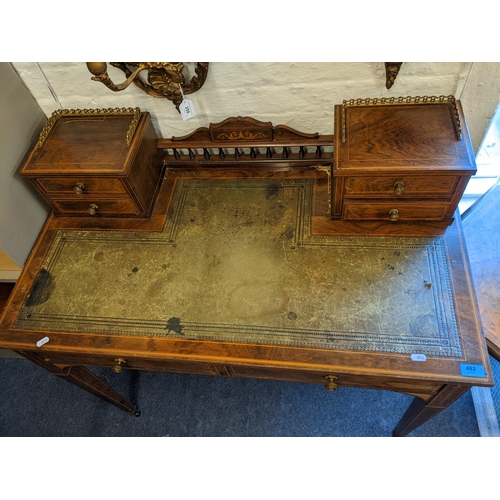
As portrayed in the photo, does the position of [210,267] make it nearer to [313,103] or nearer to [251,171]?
[251,171]

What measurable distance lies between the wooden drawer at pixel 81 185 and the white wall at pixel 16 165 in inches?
4.5

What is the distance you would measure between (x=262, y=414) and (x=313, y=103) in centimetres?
152

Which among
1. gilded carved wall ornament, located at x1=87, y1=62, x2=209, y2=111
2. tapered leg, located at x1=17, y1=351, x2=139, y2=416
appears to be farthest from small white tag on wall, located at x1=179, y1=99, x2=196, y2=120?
tapered leg, located at x1=17, y1=351, x2=139, y2=416

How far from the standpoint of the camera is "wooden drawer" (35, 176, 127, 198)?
5.18ft

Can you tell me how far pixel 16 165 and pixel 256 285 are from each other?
3.51 feet

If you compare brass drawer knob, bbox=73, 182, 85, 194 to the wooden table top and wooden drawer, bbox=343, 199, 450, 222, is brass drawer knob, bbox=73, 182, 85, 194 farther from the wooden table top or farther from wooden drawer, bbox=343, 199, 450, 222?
wooden drawer, bbox=343, 199, 450, 222

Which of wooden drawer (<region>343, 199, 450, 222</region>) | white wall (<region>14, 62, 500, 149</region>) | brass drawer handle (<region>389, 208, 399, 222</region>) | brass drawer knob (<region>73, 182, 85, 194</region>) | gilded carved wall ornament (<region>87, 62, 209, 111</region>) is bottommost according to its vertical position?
brass drawer handle (<region>389, 208, 399, 222</region>)

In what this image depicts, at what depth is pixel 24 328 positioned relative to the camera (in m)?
1.49

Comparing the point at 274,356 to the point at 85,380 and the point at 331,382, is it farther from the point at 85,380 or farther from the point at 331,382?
the point at 85,380

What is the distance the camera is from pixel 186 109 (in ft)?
5.37

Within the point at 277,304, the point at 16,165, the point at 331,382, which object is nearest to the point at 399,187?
the point at 277,304

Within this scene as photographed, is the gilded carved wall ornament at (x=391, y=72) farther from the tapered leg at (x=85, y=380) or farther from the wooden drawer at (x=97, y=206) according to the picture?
the tapered leg at (x=85, y=380)

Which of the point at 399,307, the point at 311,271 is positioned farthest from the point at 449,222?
the point at 311,271

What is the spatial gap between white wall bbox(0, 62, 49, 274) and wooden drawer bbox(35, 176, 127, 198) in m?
0.11
